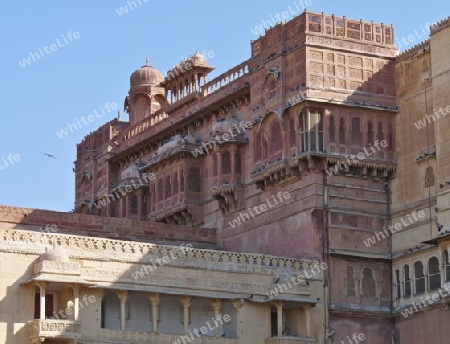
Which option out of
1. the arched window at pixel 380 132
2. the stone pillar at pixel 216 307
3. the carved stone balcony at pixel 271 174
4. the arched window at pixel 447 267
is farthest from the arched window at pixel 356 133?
the stone pillar at pixel 216 307

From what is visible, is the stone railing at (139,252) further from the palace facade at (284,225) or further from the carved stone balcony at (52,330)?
the carved stone balcony at (52,330)

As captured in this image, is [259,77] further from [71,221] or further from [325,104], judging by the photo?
[71,221]

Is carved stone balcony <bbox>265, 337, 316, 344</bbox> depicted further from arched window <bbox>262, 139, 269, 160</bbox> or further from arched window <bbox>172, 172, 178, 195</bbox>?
arched window <bbox>172, 172, 178, 195</bbox>

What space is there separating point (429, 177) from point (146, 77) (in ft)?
62.4

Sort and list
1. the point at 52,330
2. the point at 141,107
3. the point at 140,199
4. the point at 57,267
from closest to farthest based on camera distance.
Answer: the point at 52,330 → the point at 57,267 → the point at 140,199 → the point at 141,107

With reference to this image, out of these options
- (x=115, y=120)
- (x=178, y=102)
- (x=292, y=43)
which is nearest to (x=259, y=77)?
(x=292, y=43)

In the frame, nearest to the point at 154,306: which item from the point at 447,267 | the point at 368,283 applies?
the point at 368,283

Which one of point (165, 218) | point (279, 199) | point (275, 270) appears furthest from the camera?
point (165, 218)

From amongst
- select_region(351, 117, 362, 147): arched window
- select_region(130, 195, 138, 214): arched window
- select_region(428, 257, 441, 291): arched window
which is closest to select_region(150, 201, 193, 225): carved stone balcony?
select_region(130, 195, 138, 214): arched window

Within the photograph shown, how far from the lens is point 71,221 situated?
4309 cm

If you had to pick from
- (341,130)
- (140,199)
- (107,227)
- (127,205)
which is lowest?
(107,227)

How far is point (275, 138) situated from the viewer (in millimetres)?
41281

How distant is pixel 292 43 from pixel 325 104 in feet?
8.16

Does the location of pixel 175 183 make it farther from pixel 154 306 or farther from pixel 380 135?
pixel 154 306
